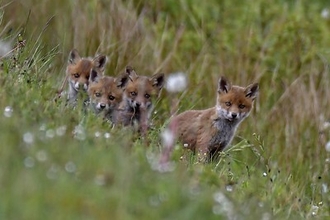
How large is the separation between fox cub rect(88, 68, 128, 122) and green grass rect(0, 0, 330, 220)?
43 cm

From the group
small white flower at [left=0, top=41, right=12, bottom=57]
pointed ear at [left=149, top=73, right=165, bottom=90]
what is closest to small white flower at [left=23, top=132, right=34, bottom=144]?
small white flower at [left=0, top=41, right=12, bottom=57]

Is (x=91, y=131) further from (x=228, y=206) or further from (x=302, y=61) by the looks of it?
(x=302, y=61)

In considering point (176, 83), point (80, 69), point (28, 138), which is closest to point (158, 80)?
point (80, 69)

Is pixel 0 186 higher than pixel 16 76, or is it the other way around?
pixel 0 186

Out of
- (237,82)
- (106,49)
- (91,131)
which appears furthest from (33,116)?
(237,82)

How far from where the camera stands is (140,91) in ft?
30.0

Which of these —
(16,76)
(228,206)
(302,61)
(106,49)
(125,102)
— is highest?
(228,206)

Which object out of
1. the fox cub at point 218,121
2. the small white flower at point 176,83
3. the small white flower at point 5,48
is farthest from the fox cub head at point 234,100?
the small white flower at point 5,48

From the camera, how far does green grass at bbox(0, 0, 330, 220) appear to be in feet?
17.9

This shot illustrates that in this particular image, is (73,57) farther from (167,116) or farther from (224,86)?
(224,86)

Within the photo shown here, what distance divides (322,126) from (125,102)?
A: 3011 mm

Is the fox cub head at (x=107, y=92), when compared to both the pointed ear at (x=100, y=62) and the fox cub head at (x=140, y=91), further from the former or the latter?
the pointed ear at (x=100, y=62)

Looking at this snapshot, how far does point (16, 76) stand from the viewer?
770cm

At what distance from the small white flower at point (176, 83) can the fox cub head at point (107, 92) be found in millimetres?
489
